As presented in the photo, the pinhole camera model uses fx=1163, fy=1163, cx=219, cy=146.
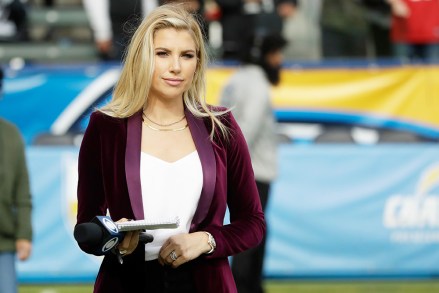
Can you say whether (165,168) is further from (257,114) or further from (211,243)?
(257,114)

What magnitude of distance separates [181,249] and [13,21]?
9.84m

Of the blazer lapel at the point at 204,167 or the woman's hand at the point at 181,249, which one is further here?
the blazer lapel at the point at 204,167

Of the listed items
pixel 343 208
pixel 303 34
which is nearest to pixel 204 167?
pixel 343 208

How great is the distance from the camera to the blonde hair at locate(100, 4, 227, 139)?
3842 mm

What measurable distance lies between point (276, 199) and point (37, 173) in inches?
83.5

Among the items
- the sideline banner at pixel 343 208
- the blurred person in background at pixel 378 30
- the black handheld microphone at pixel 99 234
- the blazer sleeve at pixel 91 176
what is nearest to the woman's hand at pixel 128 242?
the black handheld microphone at pixel 99 234

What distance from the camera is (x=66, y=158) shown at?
10203 millimetres

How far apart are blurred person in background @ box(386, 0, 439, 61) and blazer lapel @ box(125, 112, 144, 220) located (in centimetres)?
843

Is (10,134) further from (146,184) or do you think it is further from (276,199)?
(276,199)

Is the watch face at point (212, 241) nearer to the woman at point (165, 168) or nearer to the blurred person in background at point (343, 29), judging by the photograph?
the woman at point (165, 168)

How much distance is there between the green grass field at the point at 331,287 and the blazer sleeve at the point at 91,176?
6.05 meters

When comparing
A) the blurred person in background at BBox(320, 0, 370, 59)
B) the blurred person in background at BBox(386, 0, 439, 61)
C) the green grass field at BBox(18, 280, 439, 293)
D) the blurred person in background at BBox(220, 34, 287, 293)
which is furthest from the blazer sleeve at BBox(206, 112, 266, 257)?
the blurred person in background at BBox(320, 0, 370, 59)

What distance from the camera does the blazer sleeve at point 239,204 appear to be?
155 inches

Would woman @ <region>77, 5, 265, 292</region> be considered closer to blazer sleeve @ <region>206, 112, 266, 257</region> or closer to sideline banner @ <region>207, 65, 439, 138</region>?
blazer sleeve @ <region>206, 112, 266, 257</region>
